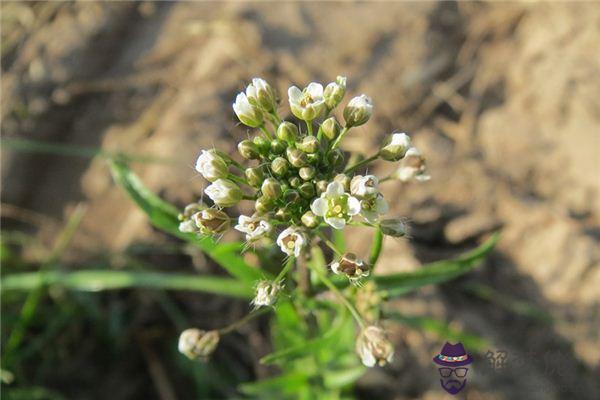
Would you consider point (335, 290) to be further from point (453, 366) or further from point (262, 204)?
point (453, 366)

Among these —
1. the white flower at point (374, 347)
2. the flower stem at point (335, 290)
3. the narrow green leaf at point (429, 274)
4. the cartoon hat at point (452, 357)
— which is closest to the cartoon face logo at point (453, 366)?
the cartoon hat at point (452, 357)

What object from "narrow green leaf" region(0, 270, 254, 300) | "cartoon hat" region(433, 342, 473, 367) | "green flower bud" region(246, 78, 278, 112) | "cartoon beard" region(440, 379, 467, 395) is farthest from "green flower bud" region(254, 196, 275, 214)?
"cartoon beard" region(440, 379, 467, 395)

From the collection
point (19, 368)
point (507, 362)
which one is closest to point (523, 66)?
point (507, 362)

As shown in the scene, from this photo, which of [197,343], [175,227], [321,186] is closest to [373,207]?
[321,186]

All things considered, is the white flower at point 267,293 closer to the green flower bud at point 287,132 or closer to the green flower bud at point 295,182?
the green flower bud at point 295,182

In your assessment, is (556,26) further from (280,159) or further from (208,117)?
(280,159)

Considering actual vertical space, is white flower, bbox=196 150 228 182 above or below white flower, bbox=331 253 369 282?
above

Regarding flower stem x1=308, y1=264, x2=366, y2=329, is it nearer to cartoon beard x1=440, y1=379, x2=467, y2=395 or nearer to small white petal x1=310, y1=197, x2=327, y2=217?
small white petal x1=310, y1=197, x2=327, y2=217
